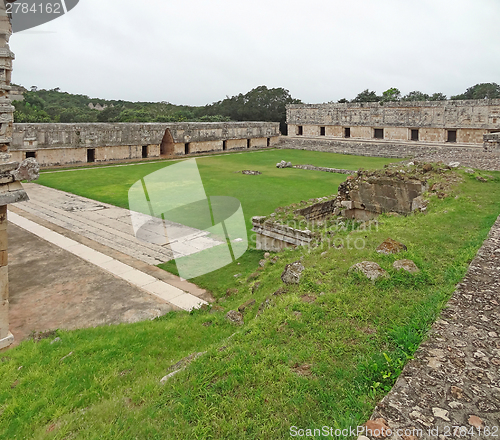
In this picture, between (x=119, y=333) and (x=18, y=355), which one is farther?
(x=119, y=333)

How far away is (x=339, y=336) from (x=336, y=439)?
1189 millimetres

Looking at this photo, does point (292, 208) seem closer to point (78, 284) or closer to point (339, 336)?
point (78, 284)

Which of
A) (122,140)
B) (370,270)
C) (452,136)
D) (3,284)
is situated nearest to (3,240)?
(3,284)

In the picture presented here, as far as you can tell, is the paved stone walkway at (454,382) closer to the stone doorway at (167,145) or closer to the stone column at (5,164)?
the stone column at (5,164)

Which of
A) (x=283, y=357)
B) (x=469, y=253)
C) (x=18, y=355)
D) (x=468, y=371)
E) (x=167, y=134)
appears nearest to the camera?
(x=468, y=371)

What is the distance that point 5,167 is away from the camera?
4848mm

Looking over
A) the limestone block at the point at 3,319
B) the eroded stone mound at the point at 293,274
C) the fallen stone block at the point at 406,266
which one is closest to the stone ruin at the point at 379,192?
the fallen stone block at the point at 406,266

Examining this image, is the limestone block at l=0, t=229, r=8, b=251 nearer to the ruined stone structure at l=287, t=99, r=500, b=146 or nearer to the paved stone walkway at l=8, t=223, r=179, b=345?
the paved stone walkway at l=8, t=223, r=179, b=345

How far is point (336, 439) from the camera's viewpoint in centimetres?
227

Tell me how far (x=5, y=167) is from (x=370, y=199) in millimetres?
8617

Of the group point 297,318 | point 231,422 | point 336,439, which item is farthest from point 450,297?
point 231,422

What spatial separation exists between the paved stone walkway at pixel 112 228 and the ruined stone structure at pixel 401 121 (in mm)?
22683

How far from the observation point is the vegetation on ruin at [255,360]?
8.77 ft

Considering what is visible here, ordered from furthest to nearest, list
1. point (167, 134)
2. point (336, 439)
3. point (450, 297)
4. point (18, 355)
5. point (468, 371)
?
point (167, 134) → point (18, 355) → point (450, 297) → point (468, 371) → point (336, 439)
